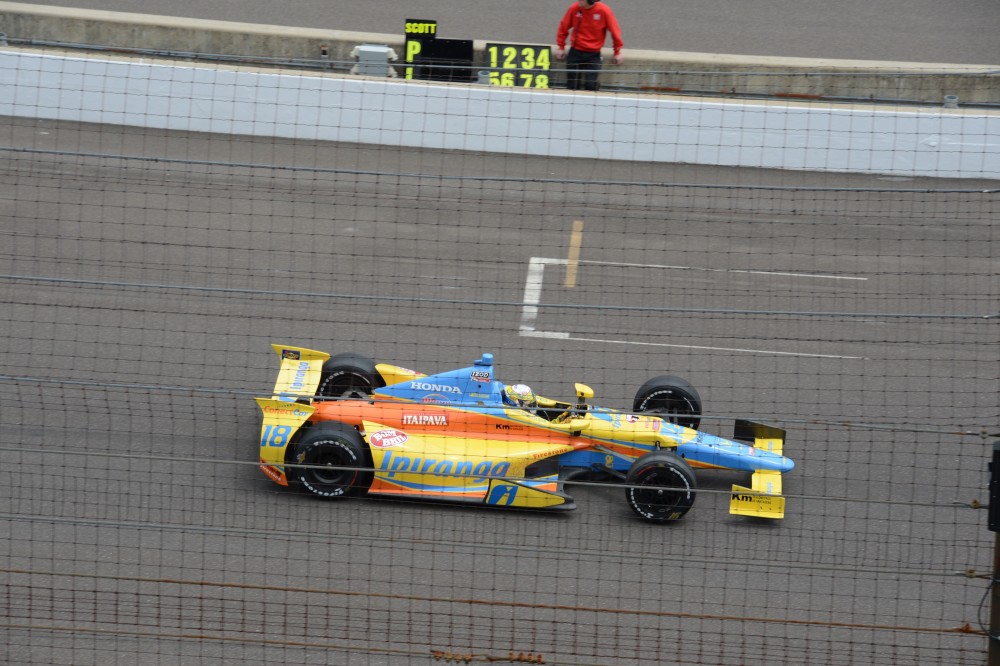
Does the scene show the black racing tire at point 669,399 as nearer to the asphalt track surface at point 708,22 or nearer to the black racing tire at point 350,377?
the black racing tire at point 350,377

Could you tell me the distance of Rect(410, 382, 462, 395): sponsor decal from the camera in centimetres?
927

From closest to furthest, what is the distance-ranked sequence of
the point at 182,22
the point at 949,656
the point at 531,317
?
the point at 949,656, the point at 531,317, the point at 182,22

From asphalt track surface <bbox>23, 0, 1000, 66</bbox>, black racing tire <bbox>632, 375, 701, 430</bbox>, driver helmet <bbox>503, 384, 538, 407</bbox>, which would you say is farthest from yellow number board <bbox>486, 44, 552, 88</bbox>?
driver helmet <bbox>503, 384, 538, 407</bbox>

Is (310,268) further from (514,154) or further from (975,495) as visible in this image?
(975,495)

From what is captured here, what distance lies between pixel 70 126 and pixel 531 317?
6.48m

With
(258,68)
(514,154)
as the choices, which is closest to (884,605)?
(514,154)

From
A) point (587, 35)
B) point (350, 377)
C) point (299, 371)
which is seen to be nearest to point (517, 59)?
point (587, 35)

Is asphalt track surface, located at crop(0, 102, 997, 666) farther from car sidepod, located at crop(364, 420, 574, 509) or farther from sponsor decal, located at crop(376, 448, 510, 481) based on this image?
sponsor decal, located at crop(376, 448, 510, 481)

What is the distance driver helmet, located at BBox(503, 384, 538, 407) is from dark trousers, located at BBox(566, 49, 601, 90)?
7.21 metres

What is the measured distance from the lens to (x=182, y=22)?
17.4 metres

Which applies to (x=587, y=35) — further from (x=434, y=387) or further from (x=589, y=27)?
(x=434, y=387)

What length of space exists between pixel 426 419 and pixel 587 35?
801cm

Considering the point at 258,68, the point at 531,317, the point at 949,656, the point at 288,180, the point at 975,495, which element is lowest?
the point at 949,656

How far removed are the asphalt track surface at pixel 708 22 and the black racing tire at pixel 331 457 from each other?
11.4 metres
